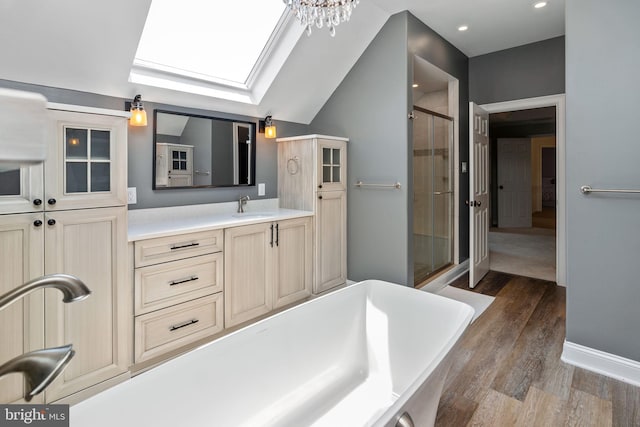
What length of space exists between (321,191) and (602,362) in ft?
7.62

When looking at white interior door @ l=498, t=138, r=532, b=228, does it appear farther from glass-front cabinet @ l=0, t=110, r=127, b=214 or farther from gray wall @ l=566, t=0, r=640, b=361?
glass-front cabinet @ l=0, t=110, r=127, b=214

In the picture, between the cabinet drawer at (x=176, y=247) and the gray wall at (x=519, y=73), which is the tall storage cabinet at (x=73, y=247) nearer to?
the cabinet drawer at (x=176, y=247)

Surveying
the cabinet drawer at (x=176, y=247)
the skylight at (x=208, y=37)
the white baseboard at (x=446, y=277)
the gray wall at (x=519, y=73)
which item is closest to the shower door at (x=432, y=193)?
the white baseboard at (x=446, y=277)

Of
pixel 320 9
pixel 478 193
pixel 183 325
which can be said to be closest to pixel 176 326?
pixel 183 325

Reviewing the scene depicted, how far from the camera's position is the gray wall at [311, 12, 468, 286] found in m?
3.08

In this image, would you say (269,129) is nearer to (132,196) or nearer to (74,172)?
(132,196)

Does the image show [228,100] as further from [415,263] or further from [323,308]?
[415,263]

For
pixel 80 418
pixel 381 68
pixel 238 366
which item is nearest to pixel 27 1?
pixel 80 418

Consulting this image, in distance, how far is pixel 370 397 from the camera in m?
1.85

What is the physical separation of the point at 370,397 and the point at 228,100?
2.46 metres

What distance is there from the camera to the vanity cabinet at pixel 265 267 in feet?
8.23

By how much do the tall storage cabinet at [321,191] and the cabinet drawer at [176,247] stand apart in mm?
1056

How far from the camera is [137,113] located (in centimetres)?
238

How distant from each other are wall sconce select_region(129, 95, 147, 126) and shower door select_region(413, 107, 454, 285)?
2.30 metres
